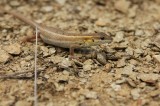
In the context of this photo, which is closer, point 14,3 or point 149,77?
point 149,77

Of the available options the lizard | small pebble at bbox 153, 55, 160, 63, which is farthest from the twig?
→ small pebble at bbox 153, 55, 160, 63

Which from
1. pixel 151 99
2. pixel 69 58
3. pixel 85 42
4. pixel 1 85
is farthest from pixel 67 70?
pixel 151 99

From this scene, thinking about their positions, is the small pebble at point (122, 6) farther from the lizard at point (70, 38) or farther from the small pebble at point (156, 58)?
the small pebble at point (156, 58)

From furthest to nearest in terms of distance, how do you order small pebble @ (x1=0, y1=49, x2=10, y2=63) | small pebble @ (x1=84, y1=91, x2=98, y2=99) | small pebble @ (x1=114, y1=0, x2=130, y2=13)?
small pebble @ (x1=114, y1=0, x2=130, y2=13), small pebble @ (x1=0, y1=49, x2=10, y2=63), small pebble @ (x1=84, y1=91, x2=98, y2=99)

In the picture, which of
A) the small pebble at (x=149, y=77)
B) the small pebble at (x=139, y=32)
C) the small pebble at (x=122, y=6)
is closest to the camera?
the small pebble at (x=149, y=77)

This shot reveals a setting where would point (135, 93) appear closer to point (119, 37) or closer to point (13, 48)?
point (119, 37)

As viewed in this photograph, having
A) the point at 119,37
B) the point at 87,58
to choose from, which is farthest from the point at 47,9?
the point at 87,58

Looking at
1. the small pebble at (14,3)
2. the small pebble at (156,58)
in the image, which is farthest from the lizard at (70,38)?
the small pebble at (14,3)

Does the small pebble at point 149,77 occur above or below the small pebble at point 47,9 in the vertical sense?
below

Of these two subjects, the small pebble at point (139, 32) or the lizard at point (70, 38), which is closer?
the lizard at point (70, 38)

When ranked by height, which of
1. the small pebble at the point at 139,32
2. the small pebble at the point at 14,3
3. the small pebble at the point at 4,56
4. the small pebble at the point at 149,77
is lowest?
the small pebble at the point at 149,77

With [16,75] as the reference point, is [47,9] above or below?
above

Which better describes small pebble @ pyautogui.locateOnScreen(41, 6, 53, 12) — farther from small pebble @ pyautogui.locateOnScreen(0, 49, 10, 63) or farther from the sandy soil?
small pebble @ pyautogui.locateOnScreen(0, 49, 10, 63)

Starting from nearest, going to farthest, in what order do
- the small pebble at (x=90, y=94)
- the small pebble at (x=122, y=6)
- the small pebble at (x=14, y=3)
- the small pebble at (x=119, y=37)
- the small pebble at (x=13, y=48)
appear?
the small pebble at (x=90, y=94), the small pebble at (x=13, y=48), the small pebble at (x=119, y=37), the small pebble at (x=122, y=6), the small pebble at (x=14, y=3)
